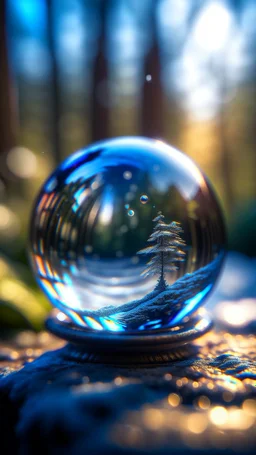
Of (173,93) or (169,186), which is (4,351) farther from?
(173,93)

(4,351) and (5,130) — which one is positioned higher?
(5,130)

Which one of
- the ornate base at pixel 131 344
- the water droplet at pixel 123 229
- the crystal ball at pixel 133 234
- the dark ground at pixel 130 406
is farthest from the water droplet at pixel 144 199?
the dark ground at pixel 130 406

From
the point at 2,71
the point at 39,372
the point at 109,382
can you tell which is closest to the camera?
the point at 109,382

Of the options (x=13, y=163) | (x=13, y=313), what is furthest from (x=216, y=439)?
(x=13, y=163)

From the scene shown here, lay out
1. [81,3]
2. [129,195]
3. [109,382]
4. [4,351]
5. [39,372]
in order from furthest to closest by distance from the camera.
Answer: [81,3] < [4,351] < [129,195] < [39,372] < [109,382]

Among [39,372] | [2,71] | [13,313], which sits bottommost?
[13,313]

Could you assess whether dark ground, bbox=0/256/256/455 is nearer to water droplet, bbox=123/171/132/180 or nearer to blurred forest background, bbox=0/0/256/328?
water droplet, bbox=123/171/132/180

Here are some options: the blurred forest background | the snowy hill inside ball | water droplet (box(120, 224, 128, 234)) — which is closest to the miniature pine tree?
the snowy hill inside ball
